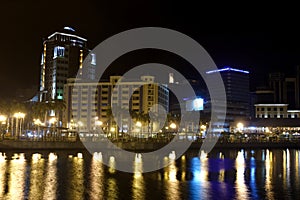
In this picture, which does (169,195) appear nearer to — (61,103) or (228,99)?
(61,103)

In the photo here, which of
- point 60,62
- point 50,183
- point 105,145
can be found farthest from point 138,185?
point 60,62

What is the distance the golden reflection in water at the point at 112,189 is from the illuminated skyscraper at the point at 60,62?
141023mm

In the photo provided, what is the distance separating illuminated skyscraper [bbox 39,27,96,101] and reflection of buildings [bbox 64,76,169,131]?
61.4 ft

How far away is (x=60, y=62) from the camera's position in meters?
173

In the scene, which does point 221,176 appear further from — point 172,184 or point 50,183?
point 50,183

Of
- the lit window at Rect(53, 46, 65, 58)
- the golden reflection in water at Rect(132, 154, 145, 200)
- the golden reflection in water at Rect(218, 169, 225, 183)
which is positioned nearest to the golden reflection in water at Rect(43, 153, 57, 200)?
the golden reflection in water at Rect(132, 154, 145, 200)

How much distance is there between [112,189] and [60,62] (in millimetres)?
152833

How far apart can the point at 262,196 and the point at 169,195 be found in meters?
6.10

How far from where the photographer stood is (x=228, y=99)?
609ft

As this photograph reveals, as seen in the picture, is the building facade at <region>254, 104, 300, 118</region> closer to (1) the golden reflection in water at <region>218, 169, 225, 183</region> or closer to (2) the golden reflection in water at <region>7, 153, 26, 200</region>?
(1) the golden reflection in water at <region>218, 169, 225, 183</region>

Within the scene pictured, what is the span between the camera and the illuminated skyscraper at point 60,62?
558ft

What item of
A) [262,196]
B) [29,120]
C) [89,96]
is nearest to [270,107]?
[89,96]

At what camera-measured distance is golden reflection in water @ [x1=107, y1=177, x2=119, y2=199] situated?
78.8ft

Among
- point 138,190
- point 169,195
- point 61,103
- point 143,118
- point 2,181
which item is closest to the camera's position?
point 169,195
